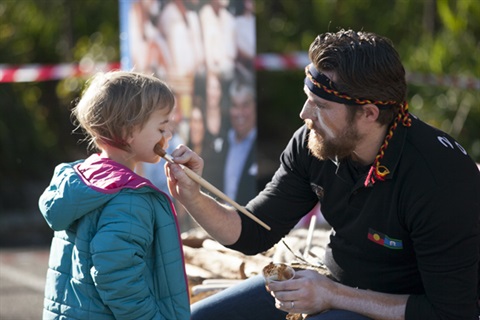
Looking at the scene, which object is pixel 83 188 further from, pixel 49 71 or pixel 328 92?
pixel 49 71

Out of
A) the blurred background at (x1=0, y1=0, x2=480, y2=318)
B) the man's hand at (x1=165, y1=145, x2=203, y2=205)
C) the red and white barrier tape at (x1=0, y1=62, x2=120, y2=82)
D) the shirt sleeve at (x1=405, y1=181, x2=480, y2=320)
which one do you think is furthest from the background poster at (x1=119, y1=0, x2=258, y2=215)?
the red and white barrier tape at (x1=0, y1=62, x2=120, y2=82)

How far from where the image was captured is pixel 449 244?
2.63m

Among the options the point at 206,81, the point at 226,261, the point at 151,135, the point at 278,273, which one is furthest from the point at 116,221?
the point at 206,81

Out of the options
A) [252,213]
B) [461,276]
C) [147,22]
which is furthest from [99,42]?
[461,276]

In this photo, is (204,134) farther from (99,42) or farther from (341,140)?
(99,42)

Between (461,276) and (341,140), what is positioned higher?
(341,140)

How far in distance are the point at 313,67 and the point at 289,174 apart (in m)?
Result: 0.51

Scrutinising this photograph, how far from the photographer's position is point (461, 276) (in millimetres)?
2641

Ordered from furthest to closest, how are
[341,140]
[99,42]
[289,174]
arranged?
[99,42] < [289,174] < [341,140]

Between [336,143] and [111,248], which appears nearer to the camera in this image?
[111,248]

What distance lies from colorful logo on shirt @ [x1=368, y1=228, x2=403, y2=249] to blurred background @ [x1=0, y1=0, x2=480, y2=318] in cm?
466

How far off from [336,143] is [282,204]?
0.48m

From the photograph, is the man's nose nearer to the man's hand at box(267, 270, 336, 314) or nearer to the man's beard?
the man's beard

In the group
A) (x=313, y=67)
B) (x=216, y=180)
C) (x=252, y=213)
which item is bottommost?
(x=216, y=180)
